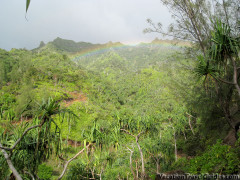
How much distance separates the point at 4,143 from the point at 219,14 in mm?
11558

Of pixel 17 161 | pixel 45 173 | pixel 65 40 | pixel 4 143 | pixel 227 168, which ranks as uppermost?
pixel 65 40

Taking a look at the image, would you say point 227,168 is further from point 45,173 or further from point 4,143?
point 45,173

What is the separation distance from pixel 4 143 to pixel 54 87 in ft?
166

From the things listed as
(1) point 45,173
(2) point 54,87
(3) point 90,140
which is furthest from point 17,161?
(2) point 54,87

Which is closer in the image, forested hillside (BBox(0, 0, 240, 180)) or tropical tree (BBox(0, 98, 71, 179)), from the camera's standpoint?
tropical tree (BBox(0, 98, 71, 179))

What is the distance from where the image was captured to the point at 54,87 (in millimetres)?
51500

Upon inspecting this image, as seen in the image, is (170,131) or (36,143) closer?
(36,143)

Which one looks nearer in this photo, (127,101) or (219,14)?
(219,14)

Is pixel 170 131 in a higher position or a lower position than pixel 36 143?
lower

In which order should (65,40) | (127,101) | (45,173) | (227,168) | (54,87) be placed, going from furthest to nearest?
(65,40), (127,101), (54,87), (45,173), (227,168)

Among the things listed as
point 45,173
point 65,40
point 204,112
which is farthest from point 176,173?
point 65,40

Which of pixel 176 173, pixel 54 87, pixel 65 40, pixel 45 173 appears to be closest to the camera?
pixel 176 173

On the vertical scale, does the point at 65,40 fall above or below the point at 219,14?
above

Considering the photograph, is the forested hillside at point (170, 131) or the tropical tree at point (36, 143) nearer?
the tropical tree at point (36, 143)
